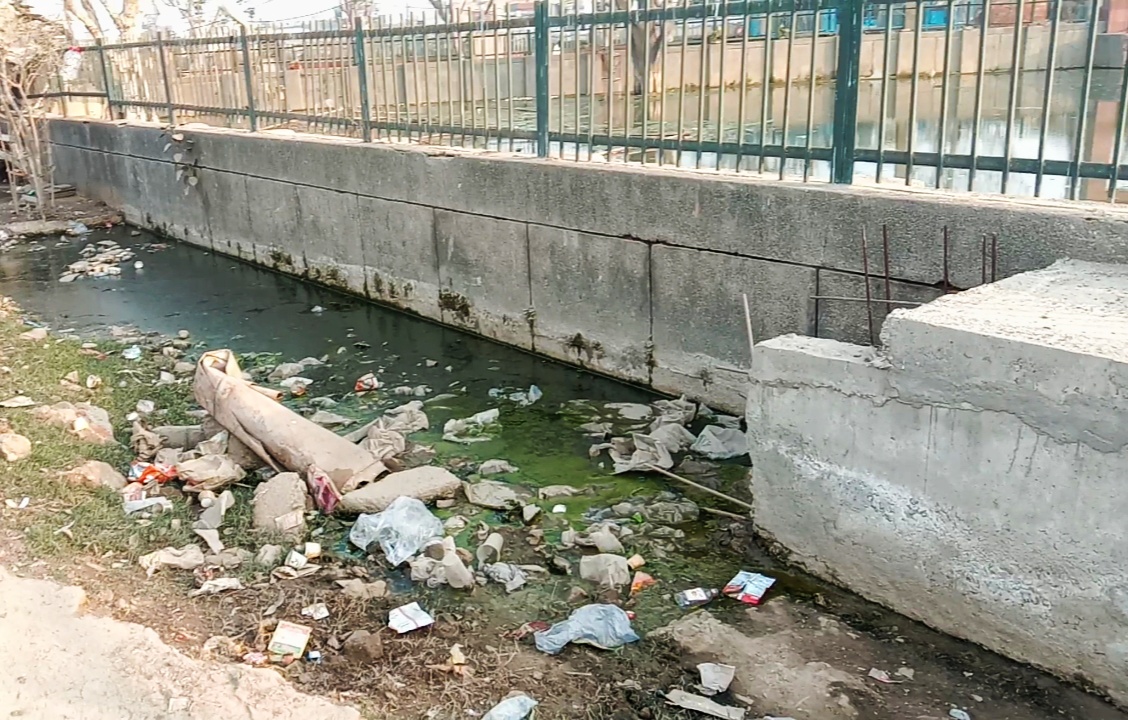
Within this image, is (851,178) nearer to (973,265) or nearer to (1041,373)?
(973,265)

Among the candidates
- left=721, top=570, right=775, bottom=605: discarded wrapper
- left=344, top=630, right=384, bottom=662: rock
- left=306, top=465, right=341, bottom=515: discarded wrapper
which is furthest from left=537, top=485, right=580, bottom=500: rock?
left=344, top=630, right=384, bottom=662: rock

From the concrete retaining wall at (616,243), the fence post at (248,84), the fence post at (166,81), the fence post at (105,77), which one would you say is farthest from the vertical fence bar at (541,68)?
the fence post at (105,77)

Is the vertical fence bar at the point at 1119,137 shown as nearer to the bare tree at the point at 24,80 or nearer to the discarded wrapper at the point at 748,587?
the discarded wrapper at the point at 748,587

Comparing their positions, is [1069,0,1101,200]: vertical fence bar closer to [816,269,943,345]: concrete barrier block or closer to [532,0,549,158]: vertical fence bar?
[816,269,943,345]: concrete barrier block

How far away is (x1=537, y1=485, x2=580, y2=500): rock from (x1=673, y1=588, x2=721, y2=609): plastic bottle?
1.09 m

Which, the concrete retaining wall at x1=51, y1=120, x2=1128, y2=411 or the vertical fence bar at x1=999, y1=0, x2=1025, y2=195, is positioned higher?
the vertical fence bar at x1=999, y1=0, x2=1025, y2=195

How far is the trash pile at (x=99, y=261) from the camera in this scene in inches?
409

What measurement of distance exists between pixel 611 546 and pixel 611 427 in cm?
152

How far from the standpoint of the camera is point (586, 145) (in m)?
6.43

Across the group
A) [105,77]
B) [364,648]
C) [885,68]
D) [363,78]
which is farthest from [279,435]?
[105,77]

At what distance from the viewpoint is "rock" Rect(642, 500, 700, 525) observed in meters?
→ 4.49

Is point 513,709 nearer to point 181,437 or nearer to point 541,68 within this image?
point 181,437

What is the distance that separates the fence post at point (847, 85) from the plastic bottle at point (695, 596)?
7.55ft

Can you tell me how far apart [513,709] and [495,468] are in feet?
6.99
